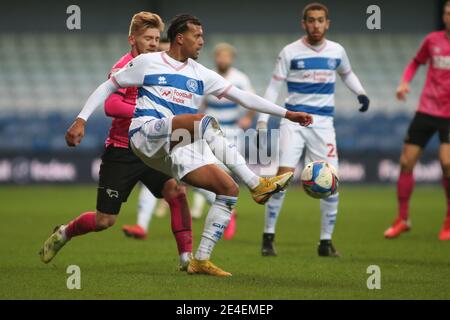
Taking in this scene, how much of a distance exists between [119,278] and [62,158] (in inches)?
449

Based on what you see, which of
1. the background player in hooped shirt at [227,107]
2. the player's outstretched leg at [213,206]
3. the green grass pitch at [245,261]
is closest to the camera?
the green grass pitch at [245,261]

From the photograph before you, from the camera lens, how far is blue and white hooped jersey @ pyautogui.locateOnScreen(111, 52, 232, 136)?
6.53 metres

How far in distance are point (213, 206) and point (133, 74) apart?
1084mm

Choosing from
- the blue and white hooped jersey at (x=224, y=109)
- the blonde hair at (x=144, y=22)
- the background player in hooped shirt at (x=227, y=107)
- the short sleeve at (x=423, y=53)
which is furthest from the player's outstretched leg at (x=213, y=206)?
the blue and white hooped jersey at (x=224, y=109)

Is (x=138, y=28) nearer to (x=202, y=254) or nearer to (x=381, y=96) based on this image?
(x=202, y=254)

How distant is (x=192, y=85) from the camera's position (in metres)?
6.60

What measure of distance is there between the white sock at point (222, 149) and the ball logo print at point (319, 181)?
2.11 feet

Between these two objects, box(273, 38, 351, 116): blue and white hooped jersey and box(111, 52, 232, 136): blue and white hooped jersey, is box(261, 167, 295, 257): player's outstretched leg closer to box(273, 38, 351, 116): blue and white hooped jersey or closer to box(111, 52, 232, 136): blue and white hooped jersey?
box(273, 38, 351, 116): blue and white hooped jersey

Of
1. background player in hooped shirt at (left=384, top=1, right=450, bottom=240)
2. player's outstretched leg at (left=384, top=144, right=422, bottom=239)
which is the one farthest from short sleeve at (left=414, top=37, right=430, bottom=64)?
player's outstretched leg at (left=384, top=144, right=422, bottom=239)

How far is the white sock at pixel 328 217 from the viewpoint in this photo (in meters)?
8.38

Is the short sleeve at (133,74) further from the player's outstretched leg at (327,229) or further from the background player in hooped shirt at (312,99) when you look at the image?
the player's outstretched leg at (327,229)

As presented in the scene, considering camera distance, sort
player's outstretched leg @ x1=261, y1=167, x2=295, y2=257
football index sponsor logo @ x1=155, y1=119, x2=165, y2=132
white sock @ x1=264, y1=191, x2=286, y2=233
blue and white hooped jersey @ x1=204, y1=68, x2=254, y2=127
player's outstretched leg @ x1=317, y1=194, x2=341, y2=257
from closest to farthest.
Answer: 1. football index sponsor logo @ x1=155, y1=119, x2=165, y2=132
2. player's outstretched leg @ x1=317, y1=194, x2=341, y2=257
3. player's outstretched leg @ x1=261, y1=167, x2=295, y2=257
4. white sock @ x1=264, y1=191, x2=286, y2=233
5. blue and white hooped jersey @ x1=204, y1=68, x2=254, y2=127

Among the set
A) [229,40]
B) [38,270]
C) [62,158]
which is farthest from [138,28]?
[229,40]
